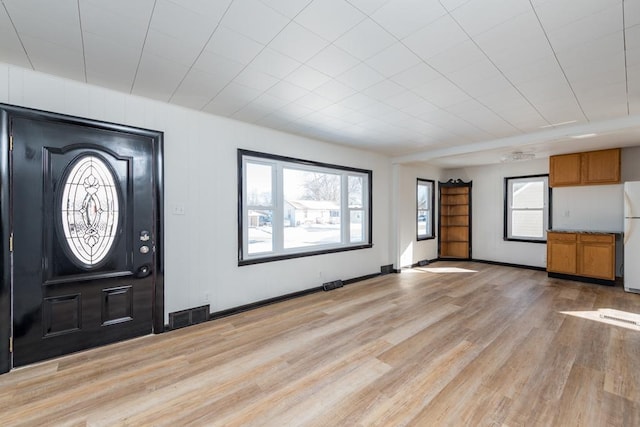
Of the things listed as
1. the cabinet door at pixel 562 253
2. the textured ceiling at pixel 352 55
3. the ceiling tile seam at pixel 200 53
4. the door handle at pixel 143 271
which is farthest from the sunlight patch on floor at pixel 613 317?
the door handle at pixel 143 271

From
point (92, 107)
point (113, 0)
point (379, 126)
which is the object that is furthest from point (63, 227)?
point (379, 126)

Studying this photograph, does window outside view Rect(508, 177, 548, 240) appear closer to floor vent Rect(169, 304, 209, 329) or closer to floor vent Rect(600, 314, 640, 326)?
floor vent Rect(600, 314, 640, 326)

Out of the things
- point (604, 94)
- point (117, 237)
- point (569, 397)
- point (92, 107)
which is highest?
point (604, 94)

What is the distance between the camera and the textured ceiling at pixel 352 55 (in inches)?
68.7

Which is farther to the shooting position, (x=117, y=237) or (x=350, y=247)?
(x=350, y=247)

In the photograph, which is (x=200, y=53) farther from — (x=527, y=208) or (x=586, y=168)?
(x=527, y=208)

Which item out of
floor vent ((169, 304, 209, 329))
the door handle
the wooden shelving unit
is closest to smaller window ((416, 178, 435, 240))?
the wooden shelving unit

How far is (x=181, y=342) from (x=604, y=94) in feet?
16.6

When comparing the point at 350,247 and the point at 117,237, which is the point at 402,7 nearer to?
the point at 117,237

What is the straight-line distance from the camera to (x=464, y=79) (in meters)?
2.62

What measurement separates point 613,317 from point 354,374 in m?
3.65

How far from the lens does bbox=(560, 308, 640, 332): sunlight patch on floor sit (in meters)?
3.39

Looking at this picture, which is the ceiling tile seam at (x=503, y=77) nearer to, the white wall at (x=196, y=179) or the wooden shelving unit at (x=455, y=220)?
the white wall at (x=196, y=179)

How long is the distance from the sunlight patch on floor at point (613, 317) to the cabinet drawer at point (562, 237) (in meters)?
1.91
